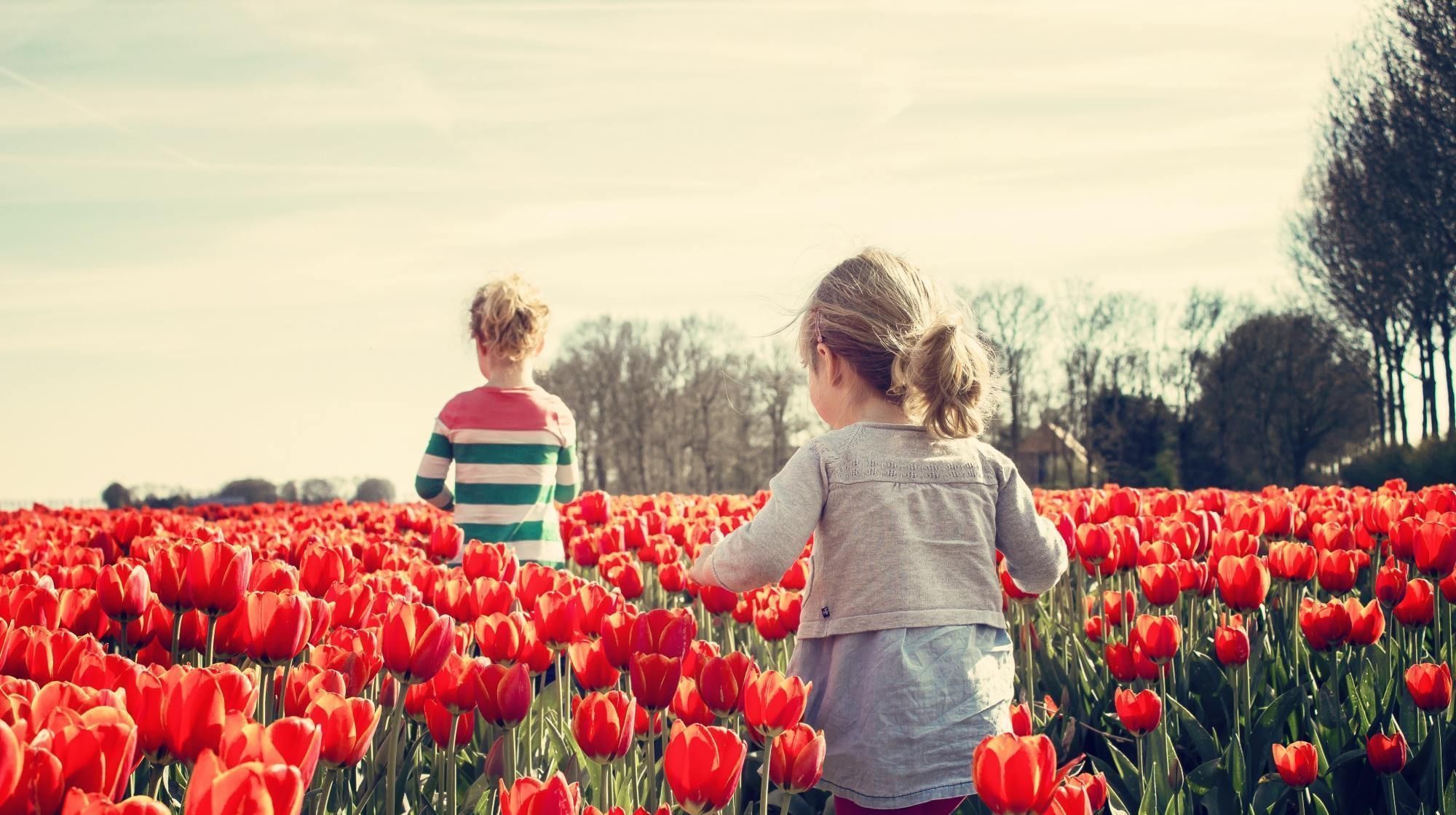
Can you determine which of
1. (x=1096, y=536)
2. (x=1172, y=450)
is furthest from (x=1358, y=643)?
(x=1172, y=450)

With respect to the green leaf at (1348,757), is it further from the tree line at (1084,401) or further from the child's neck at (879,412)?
the tree line at (1084,401)

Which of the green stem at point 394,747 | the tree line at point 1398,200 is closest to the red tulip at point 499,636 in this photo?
the green stem at point 394,747

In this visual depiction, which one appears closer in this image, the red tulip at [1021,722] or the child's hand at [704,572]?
the red tulip at [1021,722]

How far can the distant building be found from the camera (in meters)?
49.8

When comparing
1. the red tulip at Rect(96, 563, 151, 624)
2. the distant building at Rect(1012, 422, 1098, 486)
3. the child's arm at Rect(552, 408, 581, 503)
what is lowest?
the distant building at Rect(1012, 422, 1098, 486)

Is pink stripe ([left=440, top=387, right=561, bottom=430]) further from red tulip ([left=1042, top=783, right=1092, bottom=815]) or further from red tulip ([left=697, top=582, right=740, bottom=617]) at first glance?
red tulip ([left=1042, top=783, right=1092, bottom=815])

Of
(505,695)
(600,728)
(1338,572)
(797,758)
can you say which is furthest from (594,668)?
(1338,572)

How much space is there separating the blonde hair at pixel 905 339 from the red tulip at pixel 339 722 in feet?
5.15

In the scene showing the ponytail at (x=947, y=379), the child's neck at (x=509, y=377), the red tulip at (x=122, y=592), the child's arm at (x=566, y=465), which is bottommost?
the red tulip at (x=122, y=592)

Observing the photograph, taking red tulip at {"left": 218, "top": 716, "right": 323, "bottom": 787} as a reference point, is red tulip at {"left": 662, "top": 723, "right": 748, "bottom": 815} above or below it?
below

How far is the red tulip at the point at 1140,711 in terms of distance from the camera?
10.3 feet

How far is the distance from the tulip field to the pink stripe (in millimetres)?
523

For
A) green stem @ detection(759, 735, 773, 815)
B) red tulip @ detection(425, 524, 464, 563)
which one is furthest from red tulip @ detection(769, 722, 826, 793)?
red tulip @ detection(425, 524, 464, 563)

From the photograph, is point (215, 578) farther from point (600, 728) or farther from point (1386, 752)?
point (1386, 752)
